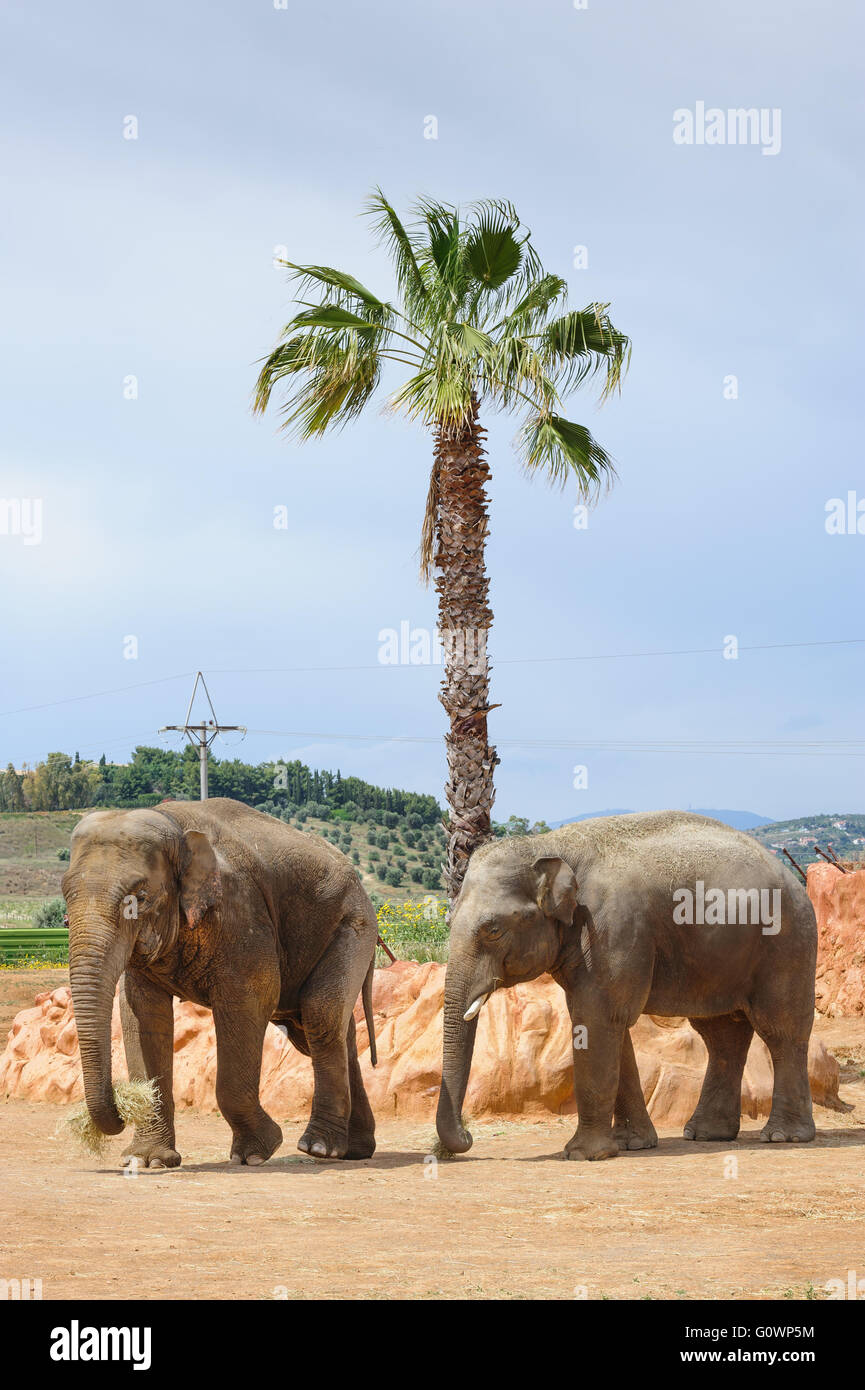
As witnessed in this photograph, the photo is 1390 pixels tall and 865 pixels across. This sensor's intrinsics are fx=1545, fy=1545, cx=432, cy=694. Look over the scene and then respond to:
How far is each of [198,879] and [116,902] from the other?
76 cm

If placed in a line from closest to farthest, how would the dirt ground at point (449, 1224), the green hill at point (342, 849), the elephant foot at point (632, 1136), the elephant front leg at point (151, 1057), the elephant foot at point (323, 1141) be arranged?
the dirt ground at point (449, 1224) → the elephant front leg at point (151, 1057) → the elephant foot at point (323, 1141) → the elephant foot at point (632, 1136) → the green hill at point (342, 849)

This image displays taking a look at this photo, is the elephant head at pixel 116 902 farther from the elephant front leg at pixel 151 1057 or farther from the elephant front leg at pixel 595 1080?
the elephant front leg at pixel 595 1080

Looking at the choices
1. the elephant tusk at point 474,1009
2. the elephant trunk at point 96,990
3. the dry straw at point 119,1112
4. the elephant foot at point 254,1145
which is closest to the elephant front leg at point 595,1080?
the elephant tusk at point 474,1009

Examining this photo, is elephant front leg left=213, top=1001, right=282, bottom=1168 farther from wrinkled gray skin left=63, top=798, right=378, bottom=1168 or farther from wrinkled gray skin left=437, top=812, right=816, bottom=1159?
wrinkled gray skin left=437, top=812, right=816, bottom=1159

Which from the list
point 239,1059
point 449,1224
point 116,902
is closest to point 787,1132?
point 239,1059

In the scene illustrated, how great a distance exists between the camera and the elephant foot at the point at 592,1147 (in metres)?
10.9

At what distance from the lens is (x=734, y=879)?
11742mm

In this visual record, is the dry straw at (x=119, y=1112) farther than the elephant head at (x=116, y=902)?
Yes

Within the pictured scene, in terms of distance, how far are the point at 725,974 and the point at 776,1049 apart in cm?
79

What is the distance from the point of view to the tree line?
81.6 metres

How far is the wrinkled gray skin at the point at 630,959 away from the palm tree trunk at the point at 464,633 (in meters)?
4.81

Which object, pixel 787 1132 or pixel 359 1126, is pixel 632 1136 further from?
pixel 359 1126

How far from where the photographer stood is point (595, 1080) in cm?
1088
